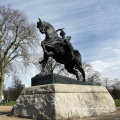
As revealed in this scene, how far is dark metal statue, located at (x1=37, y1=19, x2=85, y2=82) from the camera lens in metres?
6.36

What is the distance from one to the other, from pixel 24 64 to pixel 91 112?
16.9m

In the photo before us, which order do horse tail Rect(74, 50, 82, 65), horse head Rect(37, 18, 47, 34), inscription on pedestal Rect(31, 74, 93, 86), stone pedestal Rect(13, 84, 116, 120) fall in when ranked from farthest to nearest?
horse tail Rect(74, 50, 82, 65), horse head Rect(37, 18, 47, 34), inscription on pedestal Rect(31, 74, 93, 86), stone pedestal Rect(13, 84, 116, 120)

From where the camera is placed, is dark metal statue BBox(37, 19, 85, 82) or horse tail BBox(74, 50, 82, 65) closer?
dark metal statue BBox(37, 19, 85, 82)

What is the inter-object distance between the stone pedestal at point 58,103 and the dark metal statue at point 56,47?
1.25m

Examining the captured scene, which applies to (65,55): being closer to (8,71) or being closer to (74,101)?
(74,101)

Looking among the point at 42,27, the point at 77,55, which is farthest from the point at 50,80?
the point at 77,55

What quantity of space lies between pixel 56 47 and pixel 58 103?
7.68ft

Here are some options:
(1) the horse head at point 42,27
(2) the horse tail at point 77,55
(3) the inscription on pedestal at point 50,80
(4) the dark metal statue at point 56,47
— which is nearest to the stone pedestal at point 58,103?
(3) the inscription on pedestal at point 50,80

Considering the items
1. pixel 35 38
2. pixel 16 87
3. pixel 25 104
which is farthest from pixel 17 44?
pixel 16 87

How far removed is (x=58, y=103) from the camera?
4.96 m

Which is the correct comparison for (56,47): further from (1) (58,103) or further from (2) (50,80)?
(1) (58,103)

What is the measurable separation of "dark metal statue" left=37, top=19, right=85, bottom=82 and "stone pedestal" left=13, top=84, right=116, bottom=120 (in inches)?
49.2

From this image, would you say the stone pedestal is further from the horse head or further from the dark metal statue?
the horse head

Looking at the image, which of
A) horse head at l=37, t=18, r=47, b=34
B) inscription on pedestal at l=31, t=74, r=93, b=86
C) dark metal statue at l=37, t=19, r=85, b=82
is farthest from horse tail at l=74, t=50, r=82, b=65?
horse head at l=37, t=18, r=47, b=34
